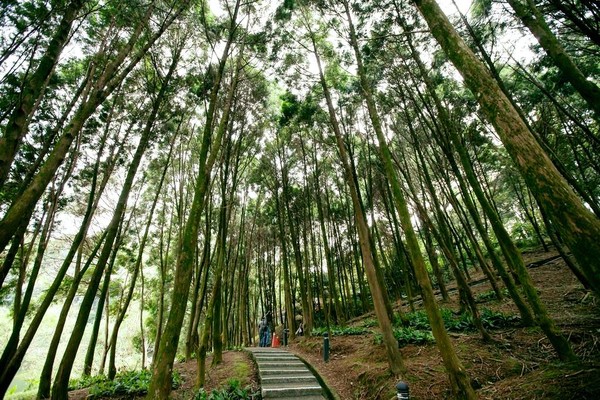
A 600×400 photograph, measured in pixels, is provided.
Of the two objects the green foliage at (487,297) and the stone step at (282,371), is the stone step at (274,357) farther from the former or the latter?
the green foliage at (487,297)

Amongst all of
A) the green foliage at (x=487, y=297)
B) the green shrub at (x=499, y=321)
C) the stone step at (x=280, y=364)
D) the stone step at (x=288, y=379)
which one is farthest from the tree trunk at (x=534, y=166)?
the green foliage at (x=487, y=297)

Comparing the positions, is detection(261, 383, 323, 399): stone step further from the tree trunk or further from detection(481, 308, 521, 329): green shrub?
the tree trunk

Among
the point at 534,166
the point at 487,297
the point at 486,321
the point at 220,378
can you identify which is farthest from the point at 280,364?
the point at 534,166

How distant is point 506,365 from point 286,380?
13.7 ft

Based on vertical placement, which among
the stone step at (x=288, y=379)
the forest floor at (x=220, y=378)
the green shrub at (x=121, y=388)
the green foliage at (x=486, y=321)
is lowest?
the stone step at (x=288, y=379)

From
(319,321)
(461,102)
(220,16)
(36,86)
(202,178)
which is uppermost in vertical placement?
(220,16)

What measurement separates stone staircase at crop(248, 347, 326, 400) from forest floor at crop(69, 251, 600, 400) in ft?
0.90

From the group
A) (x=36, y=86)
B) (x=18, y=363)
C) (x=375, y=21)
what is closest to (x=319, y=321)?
(x=18, y=363)

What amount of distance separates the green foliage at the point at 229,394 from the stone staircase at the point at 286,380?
0.96 ft

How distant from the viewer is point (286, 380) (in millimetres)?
5914

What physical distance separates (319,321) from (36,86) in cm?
1774

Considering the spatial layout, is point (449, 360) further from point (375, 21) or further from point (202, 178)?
point (375, 21)

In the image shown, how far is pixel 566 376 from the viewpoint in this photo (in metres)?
2.83

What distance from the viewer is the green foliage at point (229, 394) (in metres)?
4.64
